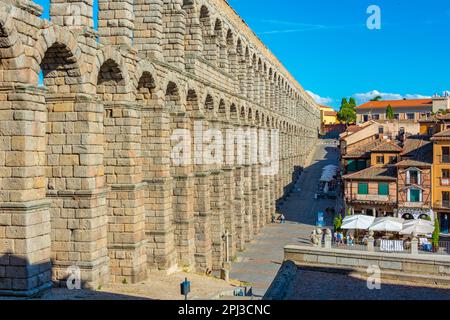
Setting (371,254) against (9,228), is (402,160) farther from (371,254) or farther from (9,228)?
(9,228)

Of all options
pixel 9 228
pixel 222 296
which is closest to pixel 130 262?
pixel 222 296

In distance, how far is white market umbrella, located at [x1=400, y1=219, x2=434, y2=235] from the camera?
3647cm

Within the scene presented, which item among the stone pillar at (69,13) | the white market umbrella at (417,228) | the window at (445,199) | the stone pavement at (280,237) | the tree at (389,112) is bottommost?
the stone pavement at (280,237)

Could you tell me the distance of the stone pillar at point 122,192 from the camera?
69.0 ft

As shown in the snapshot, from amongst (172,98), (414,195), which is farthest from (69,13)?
(414,195)

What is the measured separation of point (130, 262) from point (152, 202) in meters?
4.18

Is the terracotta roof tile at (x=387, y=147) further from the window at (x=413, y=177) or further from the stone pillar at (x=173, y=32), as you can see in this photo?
the stone pillar at (x=173, y=32)

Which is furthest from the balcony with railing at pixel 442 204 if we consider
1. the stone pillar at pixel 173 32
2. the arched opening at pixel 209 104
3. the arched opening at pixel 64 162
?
the arched opening at pixel 64 162

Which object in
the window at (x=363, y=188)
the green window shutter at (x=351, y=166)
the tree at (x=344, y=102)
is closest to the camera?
the window at (x=363, y=188)

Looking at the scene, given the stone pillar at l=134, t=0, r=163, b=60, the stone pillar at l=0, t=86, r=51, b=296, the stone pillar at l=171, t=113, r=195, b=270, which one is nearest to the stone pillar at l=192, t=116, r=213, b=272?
the stone pillar at l=171, t=113, r=195, b=270

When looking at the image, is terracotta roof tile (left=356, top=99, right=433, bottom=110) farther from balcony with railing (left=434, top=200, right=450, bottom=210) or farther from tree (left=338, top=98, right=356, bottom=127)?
balcony with railing (left=434, top=200, right=450, bottom=210)

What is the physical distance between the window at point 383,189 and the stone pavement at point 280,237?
7.53m

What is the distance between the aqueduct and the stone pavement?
7.52 ft

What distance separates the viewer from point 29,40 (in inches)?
584
